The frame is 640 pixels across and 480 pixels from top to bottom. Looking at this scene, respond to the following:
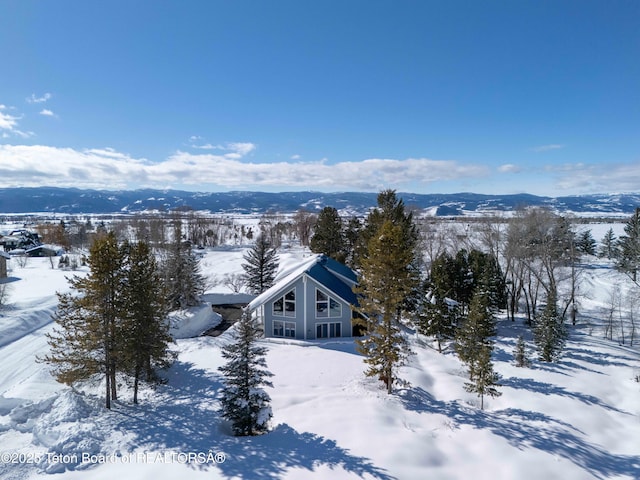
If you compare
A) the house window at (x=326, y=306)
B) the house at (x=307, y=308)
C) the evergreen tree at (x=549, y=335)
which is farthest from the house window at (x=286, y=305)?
the evergreen tree at (x=549, y=335)

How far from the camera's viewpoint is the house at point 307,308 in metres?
24.4

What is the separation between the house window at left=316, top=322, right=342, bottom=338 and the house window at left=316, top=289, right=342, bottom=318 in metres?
0.69

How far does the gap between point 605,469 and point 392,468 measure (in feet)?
21.9

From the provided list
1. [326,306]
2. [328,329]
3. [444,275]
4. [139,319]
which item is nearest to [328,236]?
[326,306]

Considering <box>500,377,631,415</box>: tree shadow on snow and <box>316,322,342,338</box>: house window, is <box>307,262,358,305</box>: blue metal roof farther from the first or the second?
<box>500,377,631,415</box>: tree shadow on snow

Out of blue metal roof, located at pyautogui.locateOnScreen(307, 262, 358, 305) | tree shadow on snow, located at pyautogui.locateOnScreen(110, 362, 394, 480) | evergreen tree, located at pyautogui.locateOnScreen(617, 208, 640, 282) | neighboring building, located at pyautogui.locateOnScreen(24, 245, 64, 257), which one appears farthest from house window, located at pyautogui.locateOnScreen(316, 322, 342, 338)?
neighboring building, located at pyautogui.locateOnScreen(24, 245, 64, 257)

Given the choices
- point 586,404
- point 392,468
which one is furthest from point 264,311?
point 586,404

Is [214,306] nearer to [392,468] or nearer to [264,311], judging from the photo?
[264,311]

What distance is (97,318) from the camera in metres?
14.0

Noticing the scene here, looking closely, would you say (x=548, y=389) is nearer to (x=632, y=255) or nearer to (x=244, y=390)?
(x=244, y=390)

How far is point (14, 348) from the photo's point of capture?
23.0 m

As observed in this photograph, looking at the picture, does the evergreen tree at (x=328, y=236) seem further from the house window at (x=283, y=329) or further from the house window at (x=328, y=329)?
the house window at (x=283, y=329)

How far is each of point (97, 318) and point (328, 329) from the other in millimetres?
15123

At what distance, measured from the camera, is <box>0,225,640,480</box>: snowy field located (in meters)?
9.84
